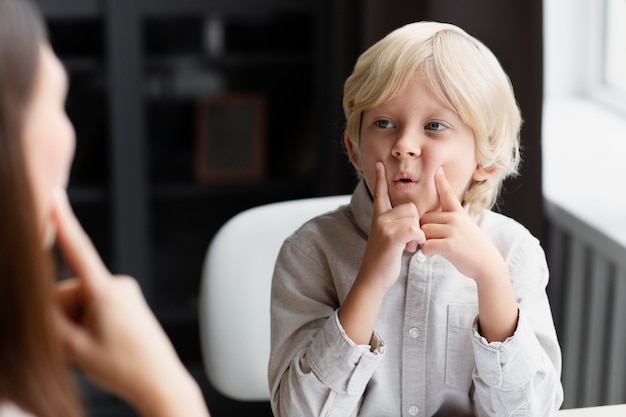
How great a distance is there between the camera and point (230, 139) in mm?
2902

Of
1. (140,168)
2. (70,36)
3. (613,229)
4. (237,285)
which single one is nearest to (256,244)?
(237,285)

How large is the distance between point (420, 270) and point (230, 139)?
5.95 ft

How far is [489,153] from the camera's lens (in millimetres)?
1101

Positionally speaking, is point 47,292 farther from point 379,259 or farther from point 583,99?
point 583,99

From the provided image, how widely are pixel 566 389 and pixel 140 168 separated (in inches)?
51.2

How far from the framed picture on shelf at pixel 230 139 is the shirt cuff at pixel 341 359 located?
184 cm

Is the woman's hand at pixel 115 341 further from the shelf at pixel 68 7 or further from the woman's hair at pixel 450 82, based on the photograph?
the shelf at pixel 68 7

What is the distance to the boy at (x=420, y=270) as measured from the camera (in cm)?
104

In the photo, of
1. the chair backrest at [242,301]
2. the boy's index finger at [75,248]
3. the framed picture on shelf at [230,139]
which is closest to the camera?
the boy's index finger at [75,248]

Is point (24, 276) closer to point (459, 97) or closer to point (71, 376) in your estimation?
point (71, 376)

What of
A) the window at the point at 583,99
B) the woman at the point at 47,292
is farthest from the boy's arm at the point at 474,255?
the window at the point at 583,99

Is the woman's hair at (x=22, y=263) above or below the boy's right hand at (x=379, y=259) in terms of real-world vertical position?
above

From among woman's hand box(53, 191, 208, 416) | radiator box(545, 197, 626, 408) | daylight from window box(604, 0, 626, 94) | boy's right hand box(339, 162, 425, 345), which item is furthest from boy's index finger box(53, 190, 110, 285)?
daylight from window box(604, 0, 626, 94)

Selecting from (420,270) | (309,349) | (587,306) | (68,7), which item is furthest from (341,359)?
(68,7)
